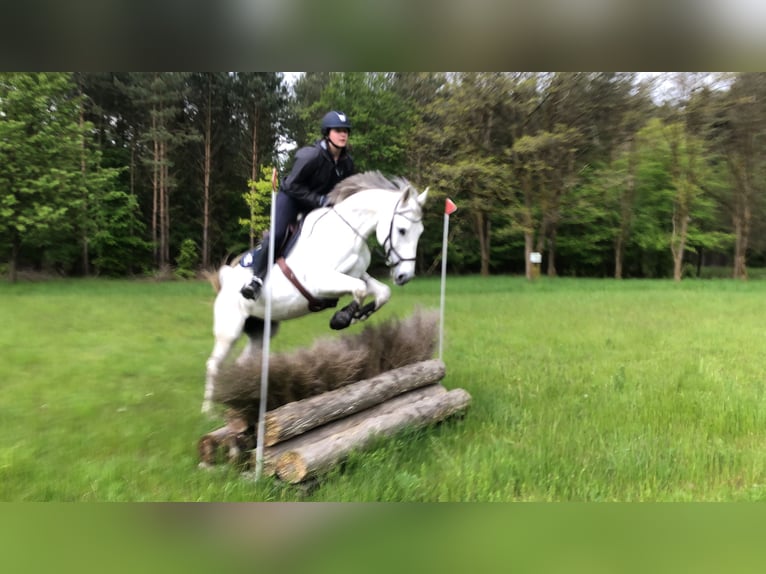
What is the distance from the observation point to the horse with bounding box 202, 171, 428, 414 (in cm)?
195

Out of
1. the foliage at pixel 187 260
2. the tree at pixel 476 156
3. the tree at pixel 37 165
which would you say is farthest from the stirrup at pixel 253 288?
the tree at pixel 476 156

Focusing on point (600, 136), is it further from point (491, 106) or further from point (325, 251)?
point (325, 251)

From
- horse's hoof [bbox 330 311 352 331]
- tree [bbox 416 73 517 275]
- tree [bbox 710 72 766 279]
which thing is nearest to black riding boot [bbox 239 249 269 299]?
horse's hoof [bbox 330 311 352 331]

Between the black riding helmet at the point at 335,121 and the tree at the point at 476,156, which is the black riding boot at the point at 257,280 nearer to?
the black riding helmet at the point at 335,121

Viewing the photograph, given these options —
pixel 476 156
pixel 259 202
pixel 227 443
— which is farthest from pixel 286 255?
pixel 476 156

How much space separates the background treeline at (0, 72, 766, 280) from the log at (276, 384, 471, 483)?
0.88 m

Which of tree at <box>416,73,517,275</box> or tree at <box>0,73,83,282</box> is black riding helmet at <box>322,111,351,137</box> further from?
tree at <box>0,73,83,282</box>

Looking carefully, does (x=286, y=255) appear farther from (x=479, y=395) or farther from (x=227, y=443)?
(x=479, y=395)

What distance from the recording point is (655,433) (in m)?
2.11

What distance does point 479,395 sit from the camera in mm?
2545

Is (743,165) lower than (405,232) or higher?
higher

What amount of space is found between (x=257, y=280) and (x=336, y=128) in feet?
2.72

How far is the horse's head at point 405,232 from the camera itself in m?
1.93
